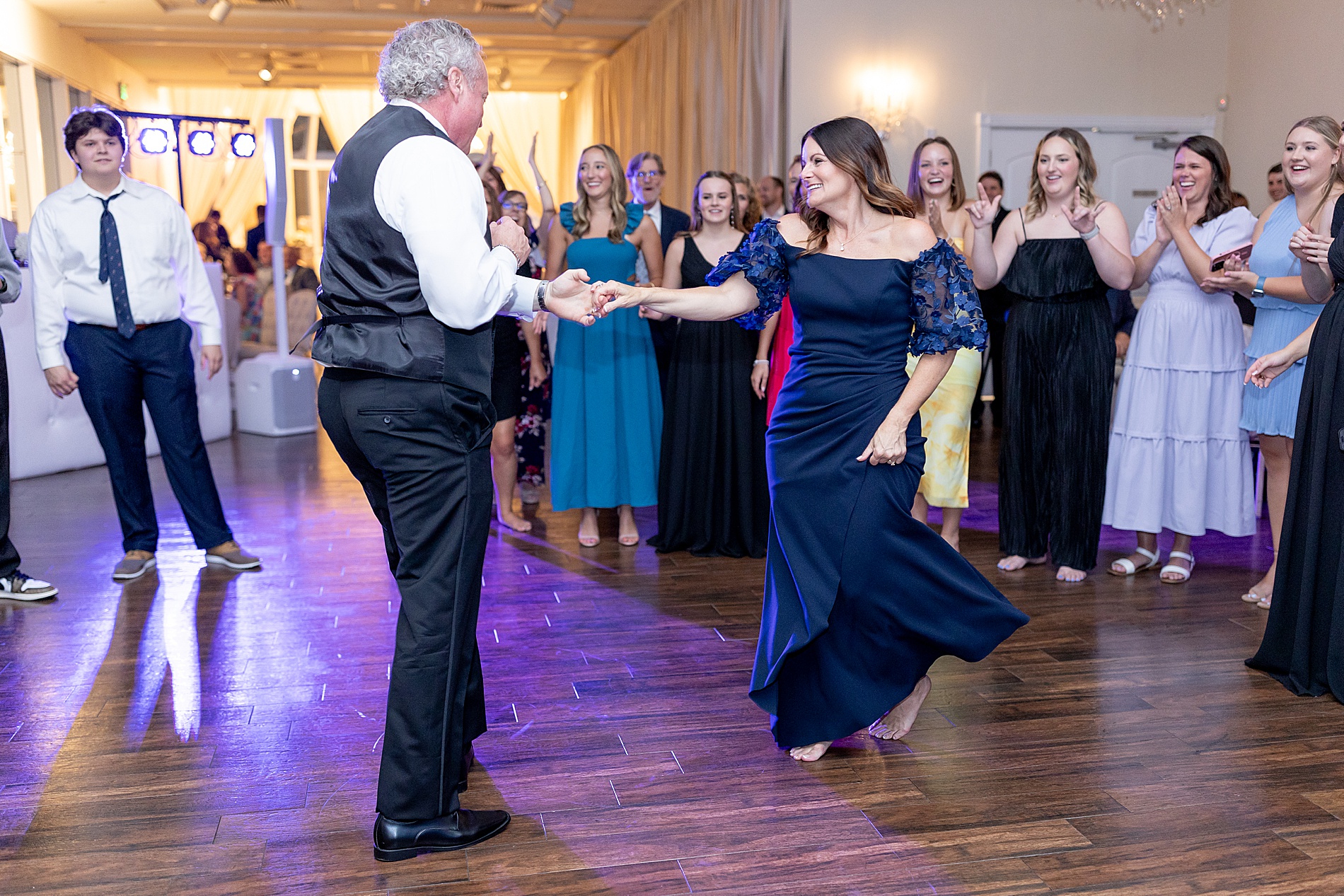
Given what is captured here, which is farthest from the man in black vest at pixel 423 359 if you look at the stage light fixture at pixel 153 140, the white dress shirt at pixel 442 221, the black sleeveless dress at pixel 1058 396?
the stage light fixture at pixel 153 140

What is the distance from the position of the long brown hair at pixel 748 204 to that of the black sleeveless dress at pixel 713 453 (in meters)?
0.36

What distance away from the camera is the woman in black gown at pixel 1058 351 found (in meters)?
4.14

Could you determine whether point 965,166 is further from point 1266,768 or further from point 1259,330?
point 1266,768

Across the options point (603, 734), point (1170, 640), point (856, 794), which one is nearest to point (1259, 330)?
point (1170, 640)

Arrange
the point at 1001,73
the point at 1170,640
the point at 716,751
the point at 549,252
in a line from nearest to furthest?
the point at 716,751, the point at 1170,640, the point at 549,252, the point at 1001,73

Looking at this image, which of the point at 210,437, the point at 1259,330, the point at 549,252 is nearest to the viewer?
the point at 1259,330

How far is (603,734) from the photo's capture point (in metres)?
2.86

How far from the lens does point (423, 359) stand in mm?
2088

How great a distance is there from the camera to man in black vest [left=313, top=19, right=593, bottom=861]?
2.00 meters

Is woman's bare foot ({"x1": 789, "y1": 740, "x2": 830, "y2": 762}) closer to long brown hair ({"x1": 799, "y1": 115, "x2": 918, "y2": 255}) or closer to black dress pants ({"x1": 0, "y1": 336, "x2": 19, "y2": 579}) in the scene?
long brown hair ({"x1": 799, "y1": 115, "x2": 918, "y2": 255})

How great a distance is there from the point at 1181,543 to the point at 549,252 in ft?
9.34

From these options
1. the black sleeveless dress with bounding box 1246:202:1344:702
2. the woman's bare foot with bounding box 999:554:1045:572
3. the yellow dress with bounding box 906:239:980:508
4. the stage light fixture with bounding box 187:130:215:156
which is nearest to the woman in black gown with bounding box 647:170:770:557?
the yellow dress with bounding box 906:239:980:508

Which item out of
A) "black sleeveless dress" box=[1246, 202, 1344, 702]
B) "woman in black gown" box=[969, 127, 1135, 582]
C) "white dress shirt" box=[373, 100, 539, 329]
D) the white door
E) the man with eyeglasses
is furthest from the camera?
the white door

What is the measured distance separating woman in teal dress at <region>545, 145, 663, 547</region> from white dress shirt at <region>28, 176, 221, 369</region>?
5.12ft
